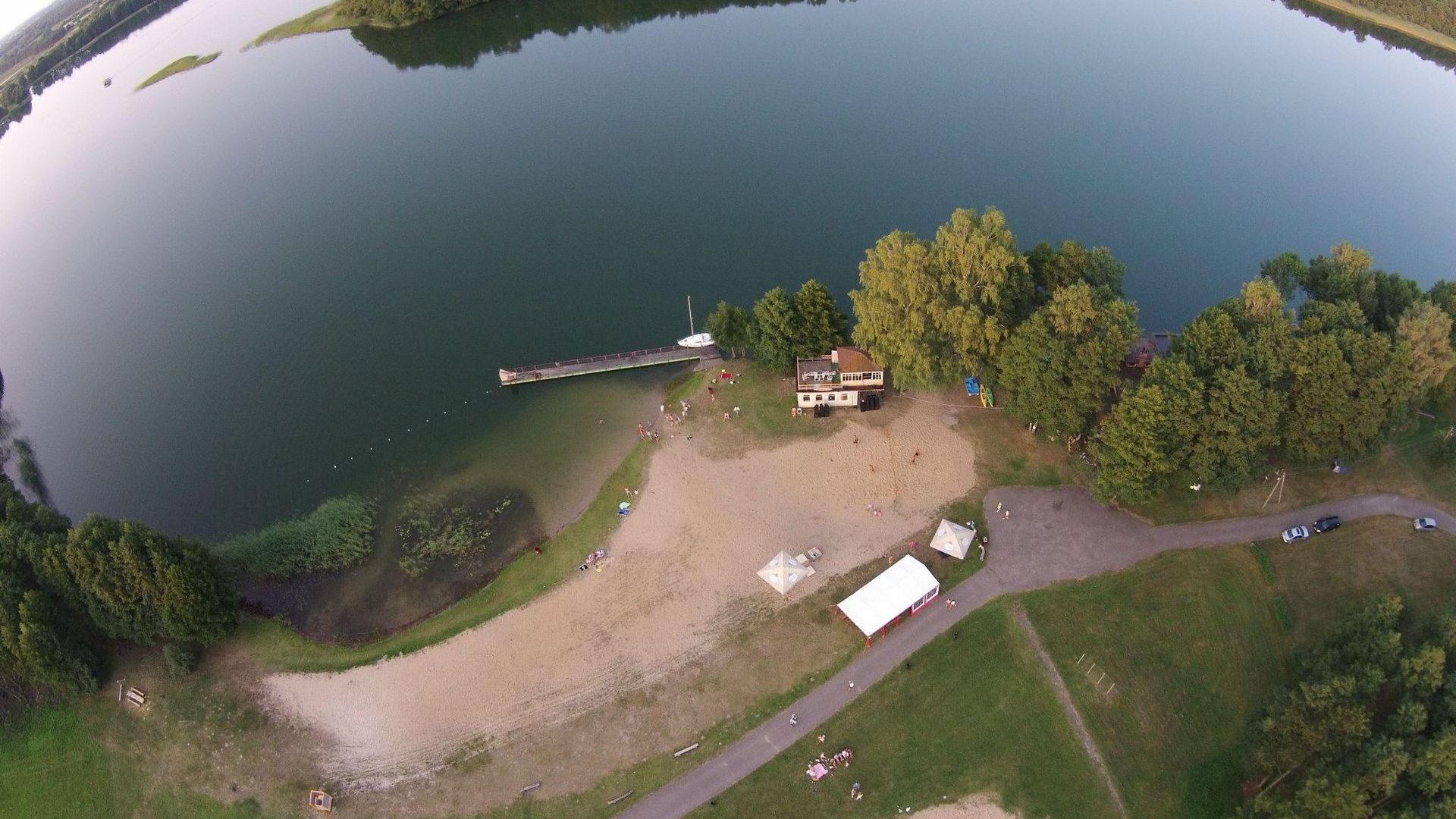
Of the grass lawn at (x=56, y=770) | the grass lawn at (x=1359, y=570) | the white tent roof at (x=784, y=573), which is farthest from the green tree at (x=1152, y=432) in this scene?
the grass lawn at (x=56, y=770)

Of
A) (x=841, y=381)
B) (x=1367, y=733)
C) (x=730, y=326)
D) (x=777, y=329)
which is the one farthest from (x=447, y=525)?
(x=1367, y=733)

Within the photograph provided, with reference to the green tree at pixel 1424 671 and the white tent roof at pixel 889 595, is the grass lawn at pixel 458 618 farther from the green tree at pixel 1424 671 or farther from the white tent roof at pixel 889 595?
the green tree at pixel 1424 671

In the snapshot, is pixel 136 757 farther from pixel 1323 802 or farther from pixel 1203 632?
pixel 1203 632

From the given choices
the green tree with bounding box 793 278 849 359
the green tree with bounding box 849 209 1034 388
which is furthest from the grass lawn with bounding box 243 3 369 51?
the green tree with bounding box 849 209 1034 388

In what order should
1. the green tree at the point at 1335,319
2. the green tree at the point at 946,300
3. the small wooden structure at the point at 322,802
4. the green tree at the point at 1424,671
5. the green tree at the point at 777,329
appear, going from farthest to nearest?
the green tree at the point at 777,329
the green tree at the point at 946,300
the green tree at the point at 1335,319
the small wooden structure at the point at 322,802
the green tree at the point at 1424,671

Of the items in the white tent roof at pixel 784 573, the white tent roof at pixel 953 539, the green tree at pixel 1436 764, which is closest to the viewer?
the green tree at pixel 1436 764

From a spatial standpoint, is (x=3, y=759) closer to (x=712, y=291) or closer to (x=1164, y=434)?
(x=712, y=291)

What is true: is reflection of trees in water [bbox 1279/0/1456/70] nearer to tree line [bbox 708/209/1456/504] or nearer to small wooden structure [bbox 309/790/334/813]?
tree line [bbox 708/209/1456/504]
